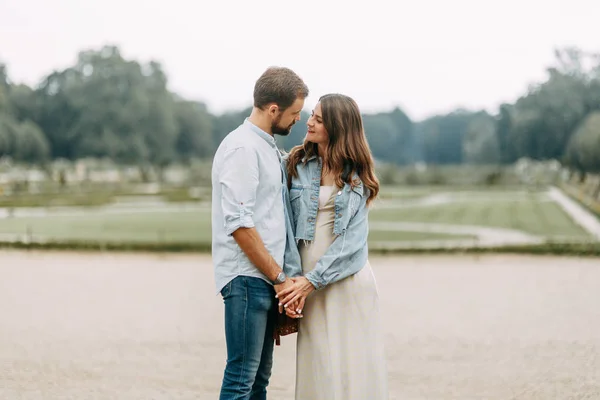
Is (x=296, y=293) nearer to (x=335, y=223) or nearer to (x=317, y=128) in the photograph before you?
(x=335, y=223)

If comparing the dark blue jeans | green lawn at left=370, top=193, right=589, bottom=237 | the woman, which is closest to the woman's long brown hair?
the woman

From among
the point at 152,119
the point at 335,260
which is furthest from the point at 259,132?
the point at 152,119

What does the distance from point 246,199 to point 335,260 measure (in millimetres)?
471

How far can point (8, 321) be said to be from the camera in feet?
24.8

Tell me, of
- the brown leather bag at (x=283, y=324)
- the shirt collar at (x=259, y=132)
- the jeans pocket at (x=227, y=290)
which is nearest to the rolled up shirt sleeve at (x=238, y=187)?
the shirt collar at (x=259, y=132)

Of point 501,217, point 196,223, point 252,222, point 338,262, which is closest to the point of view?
point 252,222

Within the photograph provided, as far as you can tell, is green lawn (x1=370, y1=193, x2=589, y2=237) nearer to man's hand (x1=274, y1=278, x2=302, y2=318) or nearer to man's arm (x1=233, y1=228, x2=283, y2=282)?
man's hand (x1=274, y1=278, x2=302, y2=318)

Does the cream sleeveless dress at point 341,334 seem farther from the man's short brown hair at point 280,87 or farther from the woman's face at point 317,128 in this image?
the man's short brown hair at point 280,87

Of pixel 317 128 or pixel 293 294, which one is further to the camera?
pixel 317 128

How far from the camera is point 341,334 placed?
11.2 ft

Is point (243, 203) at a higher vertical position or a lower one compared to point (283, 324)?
higher

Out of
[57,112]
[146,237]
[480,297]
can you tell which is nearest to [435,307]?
[480,297]

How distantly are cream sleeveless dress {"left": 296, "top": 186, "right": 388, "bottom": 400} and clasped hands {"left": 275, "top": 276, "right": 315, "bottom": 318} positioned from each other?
14 centimetres

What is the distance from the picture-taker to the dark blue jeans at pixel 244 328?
315 centimetres
